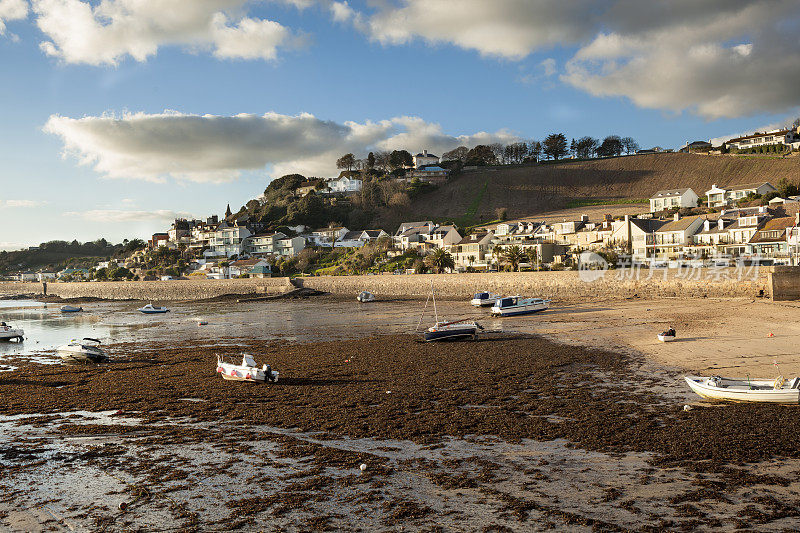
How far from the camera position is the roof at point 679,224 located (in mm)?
64581

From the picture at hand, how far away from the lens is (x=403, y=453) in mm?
11641

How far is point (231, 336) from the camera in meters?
35.0

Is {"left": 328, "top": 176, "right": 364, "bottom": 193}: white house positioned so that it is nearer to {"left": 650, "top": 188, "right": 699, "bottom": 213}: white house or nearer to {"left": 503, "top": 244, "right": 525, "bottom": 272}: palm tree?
{"left": 650, "top": 188, "right": 699, "bottom": 213}: white house

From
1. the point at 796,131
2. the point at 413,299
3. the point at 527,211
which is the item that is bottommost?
the point at 413,299

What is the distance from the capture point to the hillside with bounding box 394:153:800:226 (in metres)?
117

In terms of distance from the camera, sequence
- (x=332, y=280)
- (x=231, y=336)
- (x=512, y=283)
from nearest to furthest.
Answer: (x=231, y=336), (x=512, y=283), (x=332, y=280)

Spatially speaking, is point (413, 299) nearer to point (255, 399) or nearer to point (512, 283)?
point (512, 283)

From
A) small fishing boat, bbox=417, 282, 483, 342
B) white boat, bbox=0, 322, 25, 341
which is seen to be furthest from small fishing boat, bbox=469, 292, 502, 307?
white boat, bbox=0, 322, 25, 341

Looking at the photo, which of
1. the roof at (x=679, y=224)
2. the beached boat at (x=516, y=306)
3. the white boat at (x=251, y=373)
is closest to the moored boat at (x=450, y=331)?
the white boat at (x=251, y=373)

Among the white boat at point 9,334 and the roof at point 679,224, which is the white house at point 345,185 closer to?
the roof at point 679,224

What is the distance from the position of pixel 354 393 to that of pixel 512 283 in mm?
42548

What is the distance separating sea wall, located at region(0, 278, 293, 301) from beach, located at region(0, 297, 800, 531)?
187 ft

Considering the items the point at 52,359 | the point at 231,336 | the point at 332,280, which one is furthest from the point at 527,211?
the point at 52,359

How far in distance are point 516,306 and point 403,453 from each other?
30.6 meters
